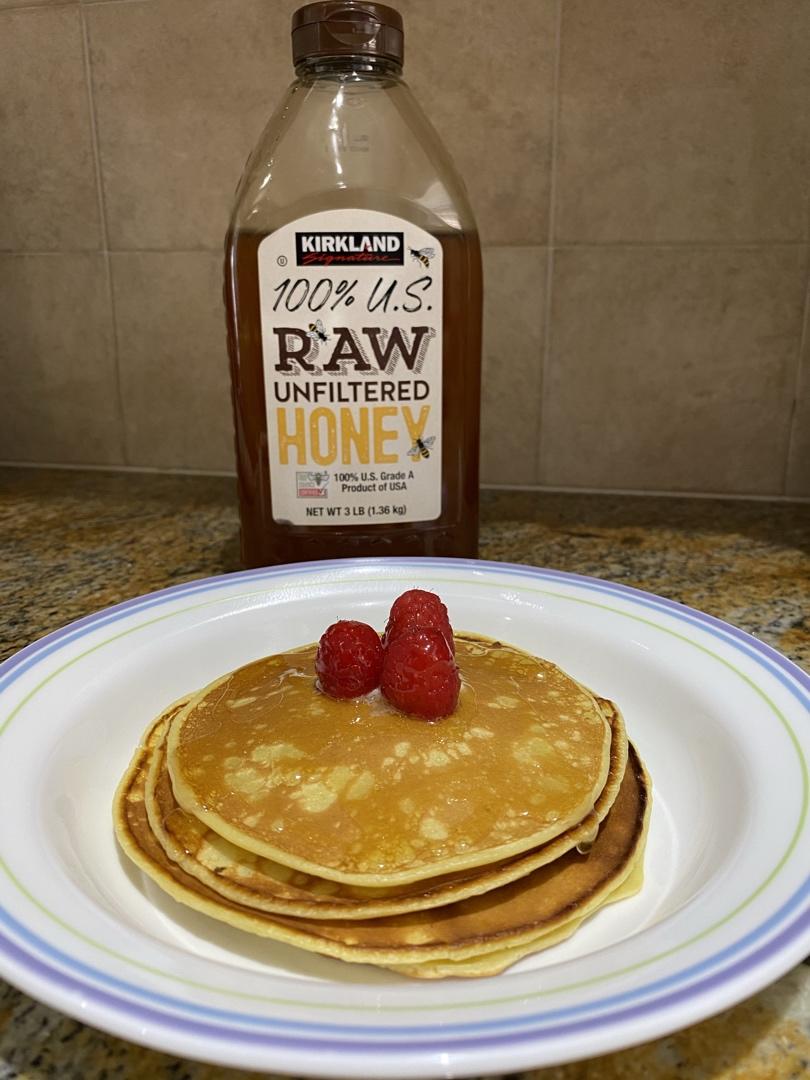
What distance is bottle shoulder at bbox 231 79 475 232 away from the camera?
0.85 meters

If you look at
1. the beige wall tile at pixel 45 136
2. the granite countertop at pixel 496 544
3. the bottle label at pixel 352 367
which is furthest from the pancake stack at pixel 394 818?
the beige wall tile at pixel 45 136

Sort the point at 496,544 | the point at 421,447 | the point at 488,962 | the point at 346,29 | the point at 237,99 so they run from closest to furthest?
the point at 488,962 < the point at 346,29 < the point at 421,447 < the point at 496,544 < the point at 237,99

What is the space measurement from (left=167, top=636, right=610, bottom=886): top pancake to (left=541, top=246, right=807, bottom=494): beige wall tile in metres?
0.70

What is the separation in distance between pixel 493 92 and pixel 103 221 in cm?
61

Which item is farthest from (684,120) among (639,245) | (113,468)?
(113,468)

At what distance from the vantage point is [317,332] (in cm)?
86

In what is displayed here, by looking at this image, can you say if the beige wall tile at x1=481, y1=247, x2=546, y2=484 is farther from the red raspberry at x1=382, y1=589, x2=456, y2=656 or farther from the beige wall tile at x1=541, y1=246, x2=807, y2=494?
the red raspberry at x1=382, y1=589, x2=456, y2=656

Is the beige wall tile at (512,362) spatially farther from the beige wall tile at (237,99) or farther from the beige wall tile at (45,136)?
the beige wall tile at (45,136)

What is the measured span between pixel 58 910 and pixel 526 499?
3.33 ft

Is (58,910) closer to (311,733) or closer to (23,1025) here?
(23,1025)

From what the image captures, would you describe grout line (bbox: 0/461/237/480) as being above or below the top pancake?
below

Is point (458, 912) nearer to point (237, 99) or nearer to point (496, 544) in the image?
point (496, 544)

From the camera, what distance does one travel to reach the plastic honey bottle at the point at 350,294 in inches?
33.1

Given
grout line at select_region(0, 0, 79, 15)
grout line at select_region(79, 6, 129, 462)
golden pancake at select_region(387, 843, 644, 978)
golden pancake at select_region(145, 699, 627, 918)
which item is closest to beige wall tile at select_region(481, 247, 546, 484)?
grout line at select_region(79, 6, 129, 462)
